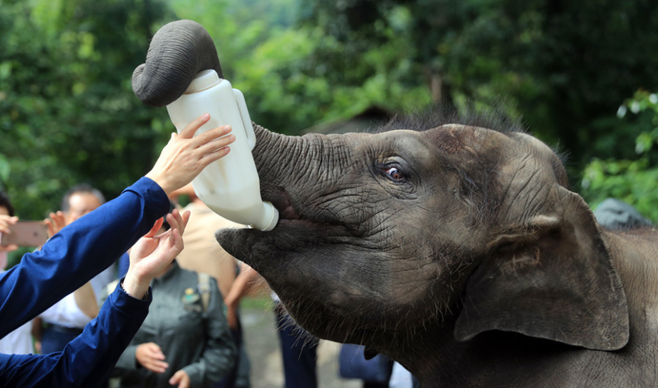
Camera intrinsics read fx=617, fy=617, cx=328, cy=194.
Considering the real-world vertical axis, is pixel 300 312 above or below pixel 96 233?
below

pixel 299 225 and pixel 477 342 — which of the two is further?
pixel 477 342

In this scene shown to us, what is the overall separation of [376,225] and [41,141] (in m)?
9.93

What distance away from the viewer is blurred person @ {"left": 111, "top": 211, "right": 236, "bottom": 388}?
3.58m

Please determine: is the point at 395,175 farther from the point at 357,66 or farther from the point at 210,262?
the point at 357,66

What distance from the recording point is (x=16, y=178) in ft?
28.0

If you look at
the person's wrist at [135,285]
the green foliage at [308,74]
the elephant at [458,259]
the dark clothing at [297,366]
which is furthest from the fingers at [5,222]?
the green foliage at [308,74]

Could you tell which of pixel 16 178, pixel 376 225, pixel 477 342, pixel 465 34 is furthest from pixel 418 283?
pixel 465 34

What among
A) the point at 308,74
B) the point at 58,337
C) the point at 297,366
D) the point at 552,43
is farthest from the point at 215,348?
the point at 308,74

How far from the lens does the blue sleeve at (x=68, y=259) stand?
62.4 inches

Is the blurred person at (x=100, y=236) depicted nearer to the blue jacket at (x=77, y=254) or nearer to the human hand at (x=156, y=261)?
the blue jacket at (x=77, y=254)

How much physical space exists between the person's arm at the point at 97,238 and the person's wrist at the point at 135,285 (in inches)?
17.2

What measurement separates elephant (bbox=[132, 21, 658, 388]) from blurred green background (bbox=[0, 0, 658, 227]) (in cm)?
614

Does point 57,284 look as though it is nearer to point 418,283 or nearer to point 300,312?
point 300,312

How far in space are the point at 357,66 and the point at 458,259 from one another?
11.8m
